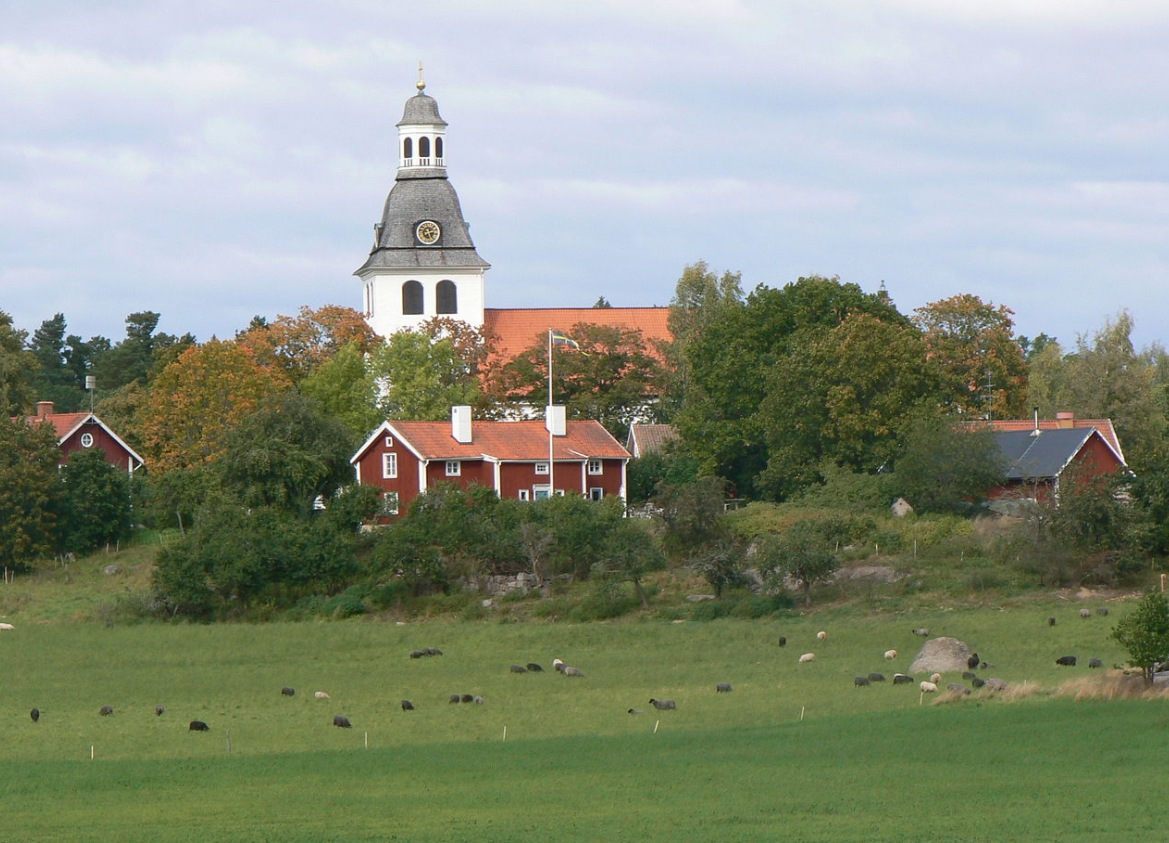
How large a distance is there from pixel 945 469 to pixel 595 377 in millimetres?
31430

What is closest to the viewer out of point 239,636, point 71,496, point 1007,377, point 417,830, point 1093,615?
point 417,830

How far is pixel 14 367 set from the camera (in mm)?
87188

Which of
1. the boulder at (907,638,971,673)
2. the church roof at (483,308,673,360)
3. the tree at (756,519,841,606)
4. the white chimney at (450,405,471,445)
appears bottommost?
the boulder at (907,638,971,673)

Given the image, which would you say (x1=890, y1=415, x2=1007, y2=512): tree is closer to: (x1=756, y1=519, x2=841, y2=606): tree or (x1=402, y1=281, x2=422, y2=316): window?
(x1=756, y1=519, x2=841, y2=606): tree

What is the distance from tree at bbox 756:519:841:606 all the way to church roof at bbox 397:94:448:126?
55.9 metres

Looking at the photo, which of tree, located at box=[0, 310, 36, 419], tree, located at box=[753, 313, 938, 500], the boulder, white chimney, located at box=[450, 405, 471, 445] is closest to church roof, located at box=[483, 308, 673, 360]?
tree, located at box=[0, 310, 36, 419]

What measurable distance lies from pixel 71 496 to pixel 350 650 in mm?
25629

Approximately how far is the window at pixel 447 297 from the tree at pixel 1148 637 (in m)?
75.4

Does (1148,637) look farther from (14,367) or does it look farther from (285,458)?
(14,367)

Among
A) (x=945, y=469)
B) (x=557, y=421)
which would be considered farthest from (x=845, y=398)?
(x=557, y=421)

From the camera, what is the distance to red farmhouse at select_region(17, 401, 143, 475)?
8019 centimetres

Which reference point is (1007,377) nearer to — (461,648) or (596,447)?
(596,447)

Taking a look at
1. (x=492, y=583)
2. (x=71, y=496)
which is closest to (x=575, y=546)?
(x=492, y=583)

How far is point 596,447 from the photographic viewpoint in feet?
251
